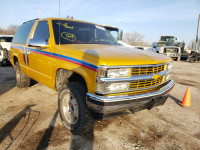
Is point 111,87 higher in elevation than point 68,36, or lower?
lower

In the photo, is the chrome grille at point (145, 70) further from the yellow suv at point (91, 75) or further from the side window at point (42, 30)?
the side window at point (42, 30)

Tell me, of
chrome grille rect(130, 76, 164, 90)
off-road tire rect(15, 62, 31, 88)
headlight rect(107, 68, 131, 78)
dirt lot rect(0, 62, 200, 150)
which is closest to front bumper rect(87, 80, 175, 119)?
chrome grille rect(130, 76, 164, 90)

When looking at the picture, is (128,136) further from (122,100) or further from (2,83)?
(2,83)

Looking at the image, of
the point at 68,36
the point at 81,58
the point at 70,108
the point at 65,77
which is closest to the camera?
the point at 81,58

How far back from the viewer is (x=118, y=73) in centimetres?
201

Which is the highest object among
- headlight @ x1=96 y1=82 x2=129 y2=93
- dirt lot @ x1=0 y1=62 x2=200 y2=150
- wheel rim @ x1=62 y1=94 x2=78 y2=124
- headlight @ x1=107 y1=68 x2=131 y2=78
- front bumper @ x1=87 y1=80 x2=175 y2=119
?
headlight @ x1=107 y1=68 x2=131 y2=78

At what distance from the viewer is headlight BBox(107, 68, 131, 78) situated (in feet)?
6.39

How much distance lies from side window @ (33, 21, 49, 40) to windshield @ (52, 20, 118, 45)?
25 centimetres

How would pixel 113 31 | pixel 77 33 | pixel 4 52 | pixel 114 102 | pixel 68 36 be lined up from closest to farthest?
1. pixel 114 102
2. pixel 68 36
3. pixel 77 33
4. pixel 4 52
5. pixel 113 31

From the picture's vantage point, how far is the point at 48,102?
378 centimetres

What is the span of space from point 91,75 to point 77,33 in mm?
1467

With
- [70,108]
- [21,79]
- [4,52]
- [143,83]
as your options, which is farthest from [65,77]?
[4,52]

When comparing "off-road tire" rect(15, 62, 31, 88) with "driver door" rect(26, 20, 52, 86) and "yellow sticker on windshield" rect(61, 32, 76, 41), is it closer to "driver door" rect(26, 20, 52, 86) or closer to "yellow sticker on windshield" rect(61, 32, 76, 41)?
"driver door" rect(26, 20, 52, 86)

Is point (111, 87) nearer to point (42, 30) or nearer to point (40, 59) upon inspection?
point (40, 59)
